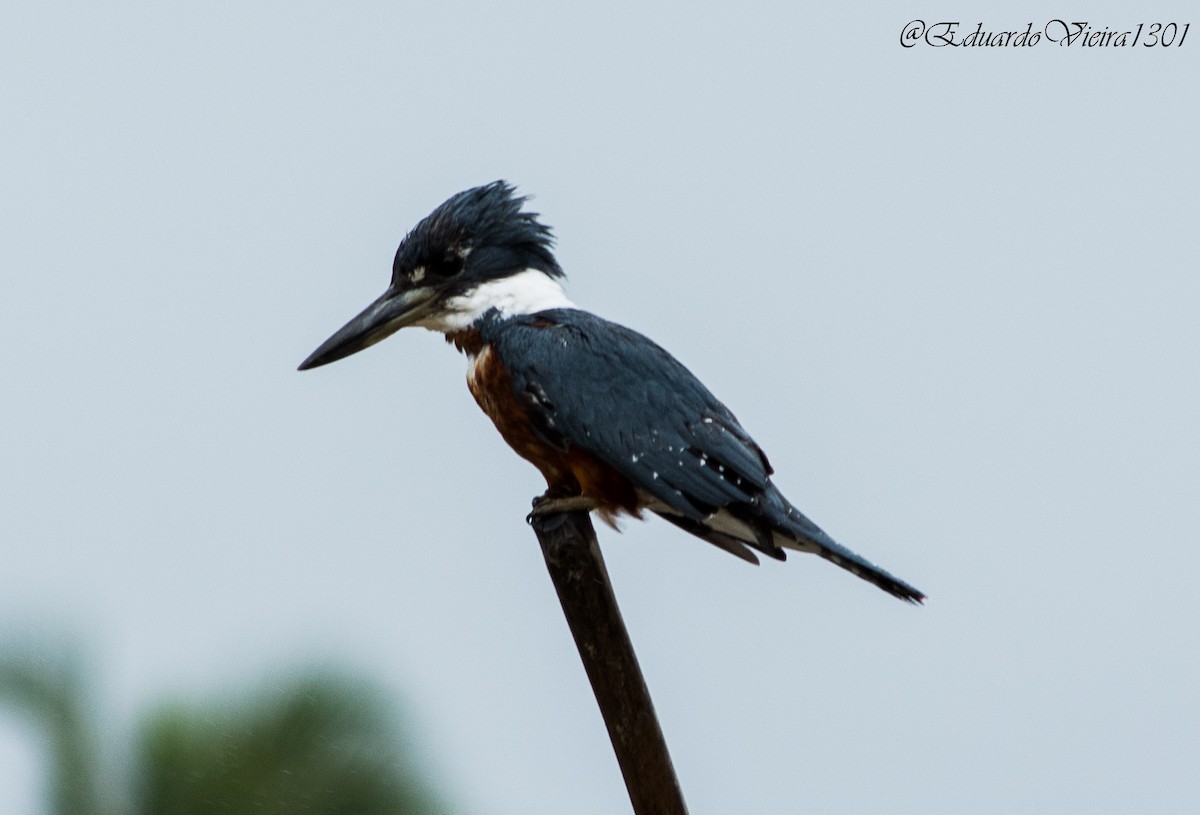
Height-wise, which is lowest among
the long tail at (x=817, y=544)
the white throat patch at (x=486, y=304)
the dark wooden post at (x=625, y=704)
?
the dark wooden post at (x=625, y=704)

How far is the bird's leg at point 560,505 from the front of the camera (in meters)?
3.40

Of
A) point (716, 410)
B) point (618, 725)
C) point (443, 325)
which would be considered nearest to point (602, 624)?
point (618, 725)

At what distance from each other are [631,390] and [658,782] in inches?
41.5

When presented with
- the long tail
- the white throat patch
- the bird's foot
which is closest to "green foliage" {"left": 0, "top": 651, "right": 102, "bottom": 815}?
the bird's foot

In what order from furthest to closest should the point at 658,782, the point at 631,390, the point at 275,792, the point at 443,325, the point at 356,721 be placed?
the point at 443,325, the point at 631,390, the point at 356,721, the point at 275,792, the point at 658,782

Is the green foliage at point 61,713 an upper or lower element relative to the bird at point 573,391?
lower

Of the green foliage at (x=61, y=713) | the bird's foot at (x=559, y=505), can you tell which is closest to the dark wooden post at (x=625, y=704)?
the bird's foot at (x=559, y=505)

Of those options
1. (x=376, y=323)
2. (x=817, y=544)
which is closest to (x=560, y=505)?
(x=817, y=544)

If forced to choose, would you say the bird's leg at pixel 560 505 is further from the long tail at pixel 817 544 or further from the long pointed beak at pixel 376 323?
the long pointed beak at pixel 376 323

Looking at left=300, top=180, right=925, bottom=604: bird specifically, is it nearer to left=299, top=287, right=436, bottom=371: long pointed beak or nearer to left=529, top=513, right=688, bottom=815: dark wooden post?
left=299, top=287, right=436, bottom=371: long pointed beak

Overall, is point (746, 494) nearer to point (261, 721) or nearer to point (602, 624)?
point (602, 624)

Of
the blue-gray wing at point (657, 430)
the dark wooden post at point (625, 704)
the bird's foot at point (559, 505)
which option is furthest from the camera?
the blue-gray wing at point (657, 430)

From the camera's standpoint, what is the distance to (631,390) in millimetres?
3742

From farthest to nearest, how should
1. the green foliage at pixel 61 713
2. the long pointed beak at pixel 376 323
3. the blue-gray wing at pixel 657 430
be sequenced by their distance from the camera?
1. the long pointed beak at pixel 376 323
2. the blue-gray wing at pixel 657 430
3. the green foliage at pixel 61 713
